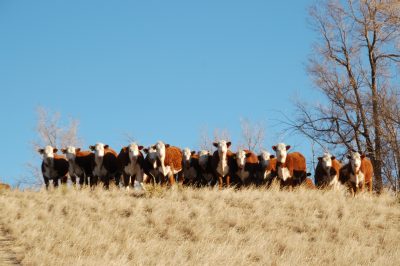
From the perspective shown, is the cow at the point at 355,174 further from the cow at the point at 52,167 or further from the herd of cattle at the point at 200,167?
the cow at the point at 52,167

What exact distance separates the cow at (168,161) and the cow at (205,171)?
91 cm

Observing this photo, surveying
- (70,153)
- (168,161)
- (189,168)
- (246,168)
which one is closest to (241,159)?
(246,168)

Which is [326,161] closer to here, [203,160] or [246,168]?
[246,168]

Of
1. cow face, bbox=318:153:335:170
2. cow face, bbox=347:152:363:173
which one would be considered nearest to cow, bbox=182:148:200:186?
cow face, bbox=318:153:335:170

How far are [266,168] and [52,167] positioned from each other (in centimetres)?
785

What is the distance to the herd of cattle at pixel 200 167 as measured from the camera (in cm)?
2234

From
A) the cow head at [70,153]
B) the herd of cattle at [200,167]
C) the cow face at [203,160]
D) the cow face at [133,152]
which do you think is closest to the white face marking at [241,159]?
the herd of cattle at [200,167]

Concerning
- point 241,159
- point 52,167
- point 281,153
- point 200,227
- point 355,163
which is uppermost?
point 281,153

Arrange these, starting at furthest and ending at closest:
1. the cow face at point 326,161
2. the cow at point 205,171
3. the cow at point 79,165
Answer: the cow at point 79,165
the cow at point 205,171
the cow face at point 326,161

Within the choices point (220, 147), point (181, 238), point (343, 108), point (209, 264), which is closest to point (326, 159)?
point (220, 147)

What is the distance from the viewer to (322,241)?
591 inches

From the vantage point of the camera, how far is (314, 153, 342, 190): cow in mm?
22578

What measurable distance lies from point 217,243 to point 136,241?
1817 mm

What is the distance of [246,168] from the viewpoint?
22531 mm
